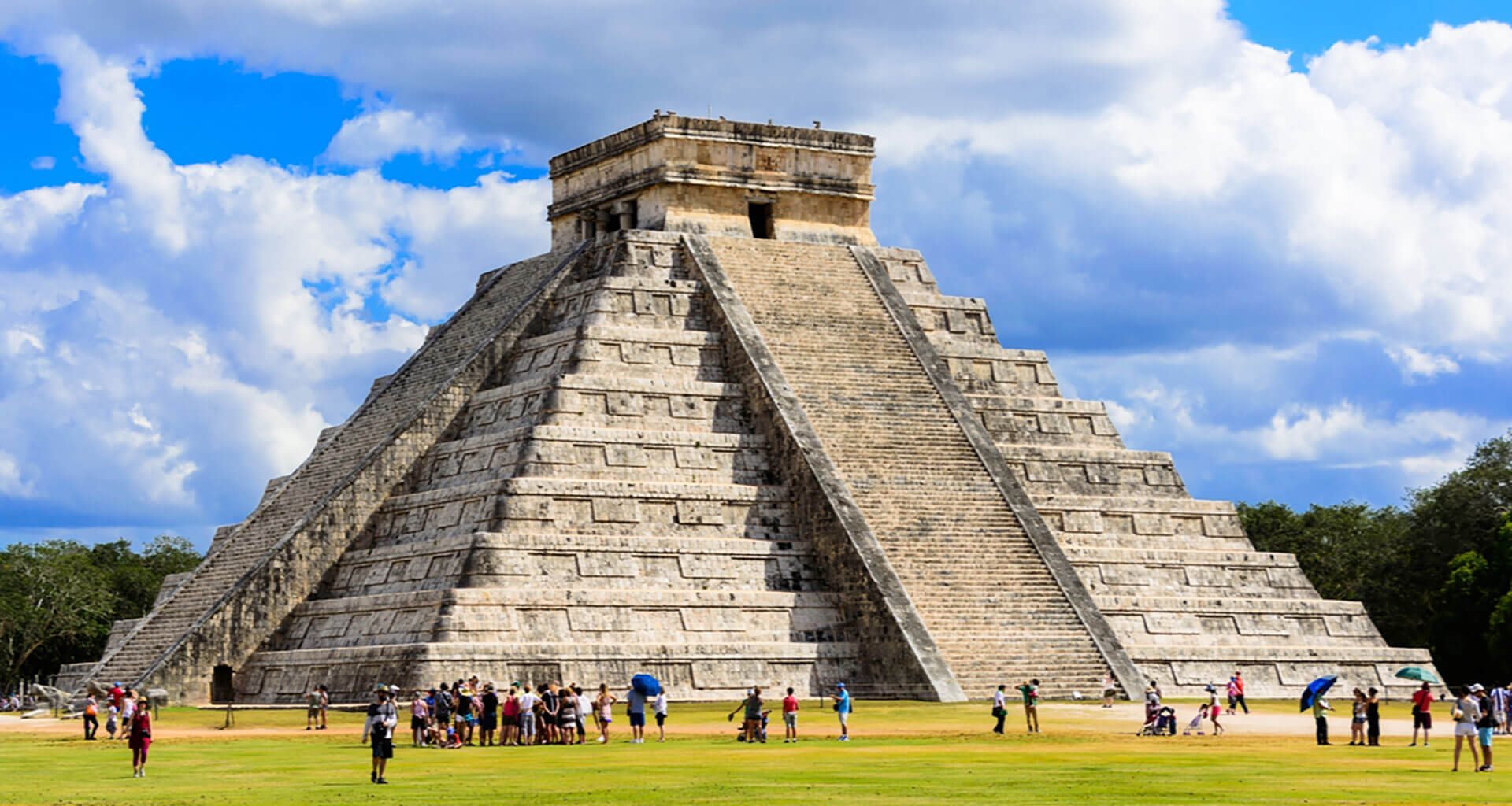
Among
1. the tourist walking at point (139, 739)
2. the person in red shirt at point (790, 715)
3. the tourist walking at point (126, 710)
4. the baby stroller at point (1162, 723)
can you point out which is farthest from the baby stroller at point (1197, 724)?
the tourist walking at point (126, 710)

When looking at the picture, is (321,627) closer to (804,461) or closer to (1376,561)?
(804,461)

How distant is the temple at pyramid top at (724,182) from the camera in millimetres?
43156

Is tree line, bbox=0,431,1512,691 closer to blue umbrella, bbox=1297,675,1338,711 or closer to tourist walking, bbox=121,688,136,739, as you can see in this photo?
blue umbrella, bbox=1297,675,1338,711

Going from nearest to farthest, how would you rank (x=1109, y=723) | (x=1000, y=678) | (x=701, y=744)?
(x=701, y=744), (x=1109, y=723), (x=1000, y=678)

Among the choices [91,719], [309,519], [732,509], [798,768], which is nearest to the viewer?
[798,768]

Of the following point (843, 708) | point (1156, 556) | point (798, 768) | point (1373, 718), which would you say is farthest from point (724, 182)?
point (798, 768)

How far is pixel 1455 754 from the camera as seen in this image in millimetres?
23016

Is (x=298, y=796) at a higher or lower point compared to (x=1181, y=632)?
lower

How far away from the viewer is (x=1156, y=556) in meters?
39.4

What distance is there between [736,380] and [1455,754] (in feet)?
62.5

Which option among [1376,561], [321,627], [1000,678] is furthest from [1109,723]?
[1376,561]

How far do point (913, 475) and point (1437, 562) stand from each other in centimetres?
2249

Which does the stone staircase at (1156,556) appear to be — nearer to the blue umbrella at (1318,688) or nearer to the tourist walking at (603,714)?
the blue umbrella at (1318,688)

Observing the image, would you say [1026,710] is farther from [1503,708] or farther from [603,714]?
[1503,708]
